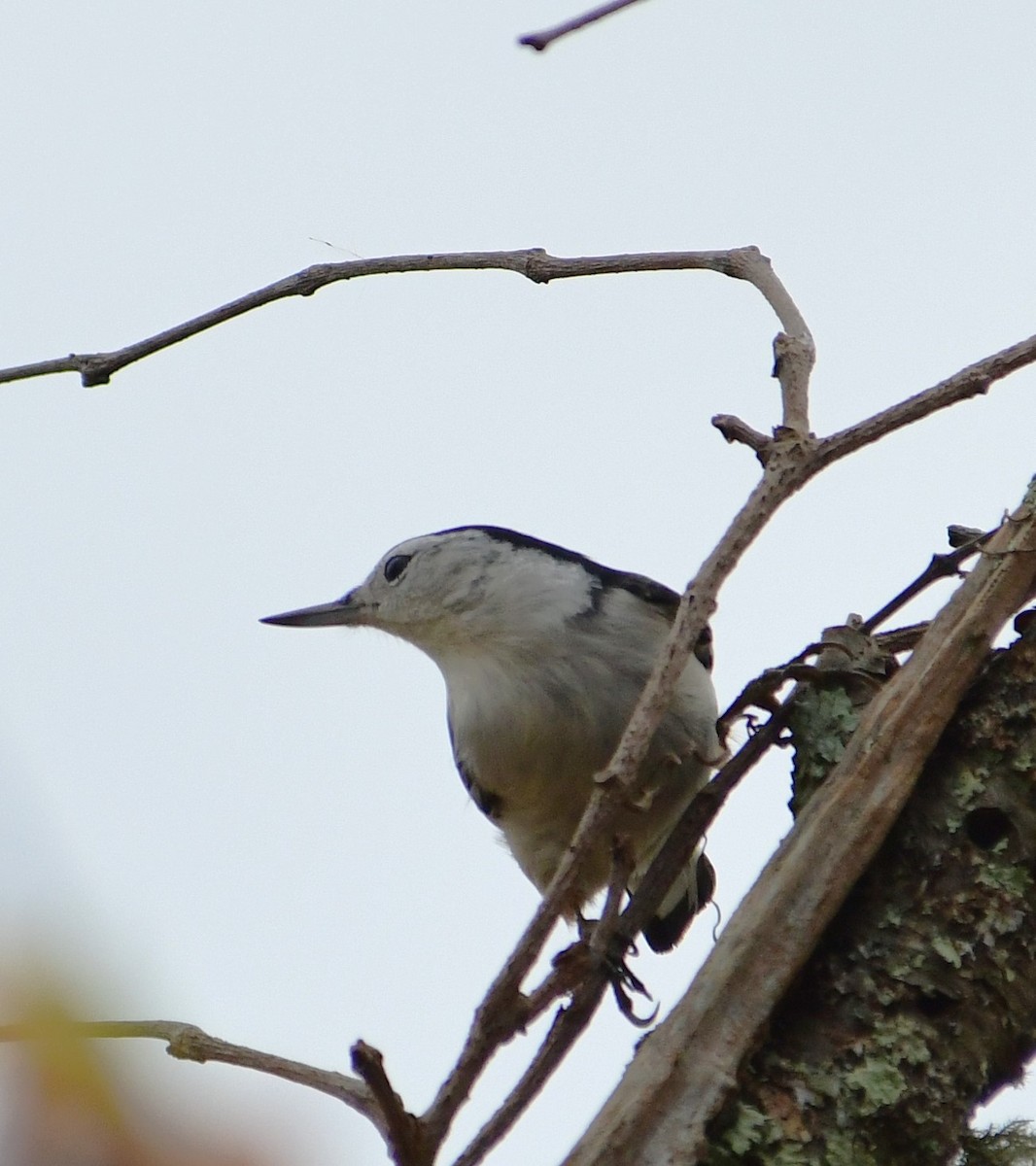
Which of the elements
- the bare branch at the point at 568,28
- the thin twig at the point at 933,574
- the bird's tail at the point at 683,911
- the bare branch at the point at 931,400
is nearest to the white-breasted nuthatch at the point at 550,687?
the bird's tail at the point at 683,911

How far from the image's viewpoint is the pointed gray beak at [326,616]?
12.5ft

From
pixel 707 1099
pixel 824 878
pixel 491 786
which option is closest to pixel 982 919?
pixel 824 878

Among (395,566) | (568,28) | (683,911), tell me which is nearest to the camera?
(568,28)

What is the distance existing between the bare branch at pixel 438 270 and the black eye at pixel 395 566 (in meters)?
1.65

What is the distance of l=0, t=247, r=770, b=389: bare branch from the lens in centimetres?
188

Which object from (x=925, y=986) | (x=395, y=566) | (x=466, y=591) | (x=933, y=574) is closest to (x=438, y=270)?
(x=933, y=574)

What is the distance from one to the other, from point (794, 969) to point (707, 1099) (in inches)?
7.0

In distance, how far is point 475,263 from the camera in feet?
6.82

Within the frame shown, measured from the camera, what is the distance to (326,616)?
3.88m

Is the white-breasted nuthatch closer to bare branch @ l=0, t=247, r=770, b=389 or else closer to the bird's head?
the bird's head

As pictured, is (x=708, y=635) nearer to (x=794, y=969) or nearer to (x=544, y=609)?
(x=544, y=609)

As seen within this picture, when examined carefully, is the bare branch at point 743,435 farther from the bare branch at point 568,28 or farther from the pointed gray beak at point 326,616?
the pointed gray beak at point 326,616

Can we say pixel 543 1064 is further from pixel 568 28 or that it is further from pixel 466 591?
pixel 466 591

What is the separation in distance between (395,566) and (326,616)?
274 millimetres
